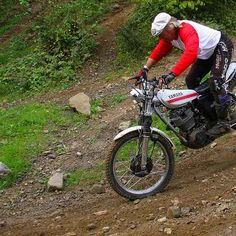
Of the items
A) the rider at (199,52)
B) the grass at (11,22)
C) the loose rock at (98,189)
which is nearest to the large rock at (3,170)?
the loose rock at (98,189)

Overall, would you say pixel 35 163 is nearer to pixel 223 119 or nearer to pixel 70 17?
pixel 223 119

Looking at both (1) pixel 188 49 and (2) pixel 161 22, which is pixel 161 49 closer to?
(2) pixel 161 22

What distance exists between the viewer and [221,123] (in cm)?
722

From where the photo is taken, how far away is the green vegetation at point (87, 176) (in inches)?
316

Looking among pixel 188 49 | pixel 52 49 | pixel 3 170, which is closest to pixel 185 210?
pixel 188 49

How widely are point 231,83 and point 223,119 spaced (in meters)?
0.57

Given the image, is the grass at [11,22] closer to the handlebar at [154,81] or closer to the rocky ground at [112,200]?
the rocky ground at [112,200]

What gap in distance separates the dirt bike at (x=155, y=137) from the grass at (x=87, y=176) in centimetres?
105

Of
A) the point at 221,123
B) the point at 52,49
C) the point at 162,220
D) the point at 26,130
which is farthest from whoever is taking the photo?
the point at 52,49

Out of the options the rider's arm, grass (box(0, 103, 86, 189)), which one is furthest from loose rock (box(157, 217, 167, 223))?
grass (box(0, 103, 86, 189))

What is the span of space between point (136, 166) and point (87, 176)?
1.53 m

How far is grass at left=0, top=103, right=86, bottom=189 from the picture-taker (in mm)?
8789

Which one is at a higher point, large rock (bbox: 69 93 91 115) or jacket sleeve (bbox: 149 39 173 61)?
jacket sleeve (bbox: 149 39 173 61)

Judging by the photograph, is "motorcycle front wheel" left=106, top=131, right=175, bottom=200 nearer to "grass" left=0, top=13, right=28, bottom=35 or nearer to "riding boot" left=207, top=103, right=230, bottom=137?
"riding boot" left=207, top=103, right=230, bottom=137
